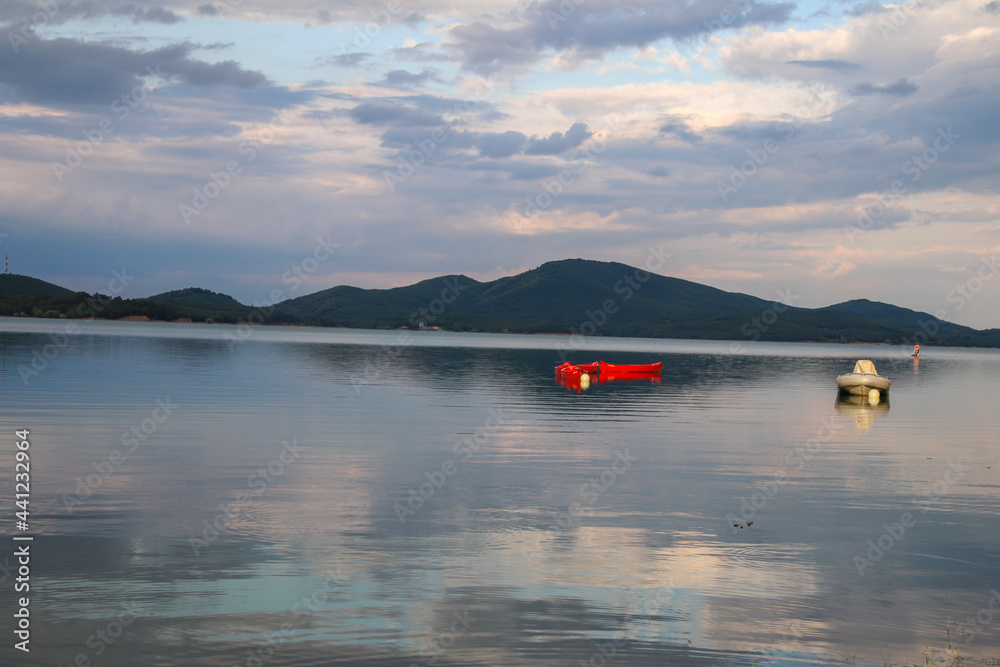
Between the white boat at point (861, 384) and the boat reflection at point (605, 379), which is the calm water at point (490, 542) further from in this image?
the boat reflection at point (605, 379)

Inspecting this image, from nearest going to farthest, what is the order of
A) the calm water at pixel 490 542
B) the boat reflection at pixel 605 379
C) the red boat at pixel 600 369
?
1. the calm water at pixel 490 542
2. the boat reflection at pixel 605 379
3. the red boat at pixel 600 369

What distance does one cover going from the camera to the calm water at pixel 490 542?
412 inches

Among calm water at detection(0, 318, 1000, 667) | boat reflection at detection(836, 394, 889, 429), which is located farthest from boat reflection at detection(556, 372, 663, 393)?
calm water at detection(0, 318, 1000, 667)

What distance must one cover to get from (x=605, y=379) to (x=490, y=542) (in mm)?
60105

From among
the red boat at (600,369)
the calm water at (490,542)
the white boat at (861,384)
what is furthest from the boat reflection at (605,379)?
the calm water at (490,542)

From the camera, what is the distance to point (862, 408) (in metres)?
50.5

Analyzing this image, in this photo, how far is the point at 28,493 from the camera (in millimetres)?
17938

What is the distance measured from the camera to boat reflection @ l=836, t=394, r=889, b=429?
42.5 m

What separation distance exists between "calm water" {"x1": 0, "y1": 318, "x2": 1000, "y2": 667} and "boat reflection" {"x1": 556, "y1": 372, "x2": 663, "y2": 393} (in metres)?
26.7

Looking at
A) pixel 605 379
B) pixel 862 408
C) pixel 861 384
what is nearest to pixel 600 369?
pixel 605 379

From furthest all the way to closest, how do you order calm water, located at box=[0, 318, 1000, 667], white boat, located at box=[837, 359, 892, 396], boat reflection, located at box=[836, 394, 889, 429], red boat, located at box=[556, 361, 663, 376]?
1. red boat, located at box=[556, 361, 663, 376]
2. white boat, located at box=[837, 359, 892, 396]
3. boat reflection, located at box=[836, 394, 889, 429]
4. calm water, located at box=[0, 318, 1000, 667]

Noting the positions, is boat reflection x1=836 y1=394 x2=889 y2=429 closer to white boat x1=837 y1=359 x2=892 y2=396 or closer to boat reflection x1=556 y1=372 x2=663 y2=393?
white boat x1=837 y1=359 x2=892 y2=396

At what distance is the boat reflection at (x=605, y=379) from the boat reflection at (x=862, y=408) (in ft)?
56.1

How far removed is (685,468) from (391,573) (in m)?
13.8
